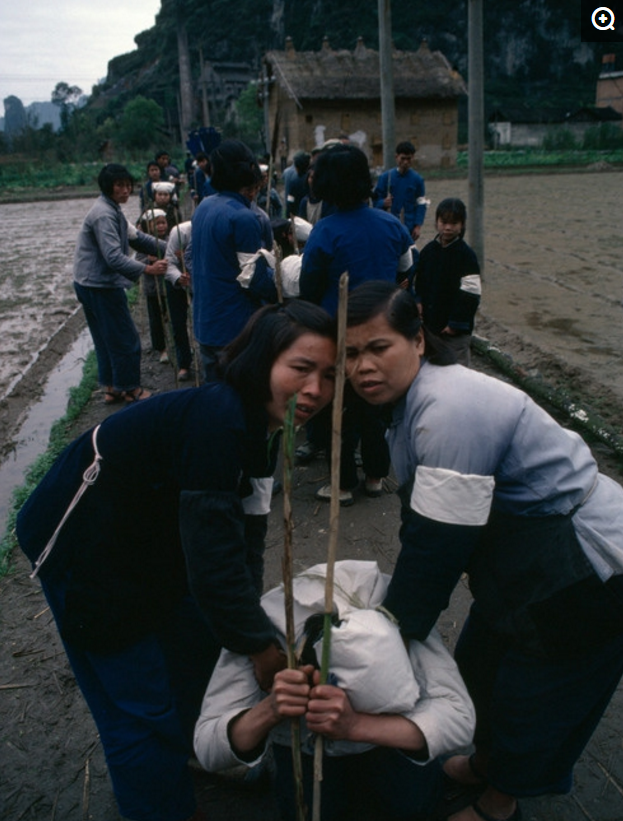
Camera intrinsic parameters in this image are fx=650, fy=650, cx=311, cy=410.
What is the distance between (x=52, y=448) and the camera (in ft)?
15.6

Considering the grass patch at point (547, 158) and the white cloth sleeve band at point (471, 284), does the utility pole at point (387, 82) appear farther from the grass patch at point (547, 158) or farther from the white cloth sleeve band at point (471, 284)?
the grass patch at point (547, 158)

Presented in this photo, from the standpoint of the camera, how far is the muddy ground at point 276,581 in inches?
81.4

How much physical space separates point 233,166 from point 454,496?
280cm

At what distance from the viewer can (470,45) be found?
8211 millimetres

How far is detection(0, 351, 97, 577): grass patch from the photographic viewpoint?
3619 millimetres

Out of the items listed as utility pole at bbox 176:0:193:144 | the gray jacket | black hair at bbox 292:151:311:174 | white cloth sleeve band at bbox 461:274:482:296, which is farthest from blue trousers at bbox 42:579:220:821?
utility pole at bbox 176:0:193:144

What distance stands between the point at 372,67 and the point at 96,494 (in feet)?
133

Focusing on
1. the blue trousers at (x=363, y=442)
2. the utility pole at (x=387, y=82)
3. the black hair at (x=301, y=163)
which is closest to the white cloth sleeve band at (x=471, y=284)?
the blue trousers at (x=363, y=442)

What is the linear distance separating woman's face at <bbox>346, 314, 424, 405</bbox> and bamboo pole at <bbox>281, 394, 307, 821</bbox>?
0.33 m

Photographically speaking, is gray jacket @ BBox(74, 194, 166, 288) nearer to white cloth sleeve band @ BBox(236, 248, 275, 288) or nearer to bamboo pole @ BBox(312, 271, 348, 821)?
white cloth sleeve band @ BBox(236, 248, 275, 288)

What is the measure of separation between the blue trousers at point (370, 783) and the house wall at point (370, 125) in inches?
1385

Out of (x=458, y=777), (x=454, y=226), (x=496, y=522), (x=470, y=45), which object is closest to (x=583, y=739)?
(x=458, y=777)

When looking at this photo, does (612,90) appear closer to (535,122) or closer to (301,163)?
(535,122)

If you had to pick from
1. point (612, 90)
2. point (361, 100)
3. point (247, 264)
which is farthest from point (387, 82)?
point (612, 90)
